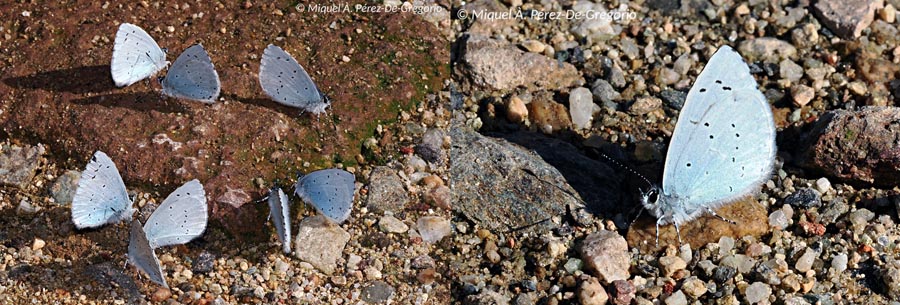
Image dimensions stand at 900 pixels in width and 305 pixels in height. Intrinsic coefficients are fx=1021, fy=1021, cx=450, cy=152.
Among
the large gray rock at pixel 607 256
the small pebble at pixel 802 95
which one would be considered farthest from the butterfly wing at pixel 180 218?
the small pebble at pixel 802 95

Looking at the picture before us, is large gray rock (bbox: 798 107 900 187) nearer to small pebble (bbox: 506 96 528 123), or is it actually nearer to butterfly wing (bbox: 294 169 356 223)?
small pebble (bbox: 506 96 528 123)

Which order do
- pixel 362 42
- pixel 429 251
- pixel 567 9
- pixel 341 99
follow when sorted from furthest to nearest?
pixel 567 9, pixel 362 42, pixel 341 99, pixel 429 251

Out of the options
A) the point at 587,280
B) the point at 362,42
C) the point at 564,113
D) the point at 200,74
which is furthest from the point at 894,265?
the point at 200,74

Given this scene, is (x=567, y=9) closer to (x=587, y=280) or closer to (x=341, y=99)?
(x=341, y=99)

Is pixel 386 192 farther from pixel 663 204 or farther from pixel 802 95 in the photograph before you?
pixel 802 95

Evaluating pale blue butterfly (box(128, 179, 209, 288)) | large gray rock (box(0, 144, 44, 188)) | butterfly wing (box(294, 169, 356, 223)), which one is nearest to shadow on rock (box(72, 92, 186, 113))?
large gray rock (box(0, 144, 44, 188))

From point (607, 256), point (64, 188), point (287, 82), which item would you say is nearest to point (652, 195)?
point (607, 256)
